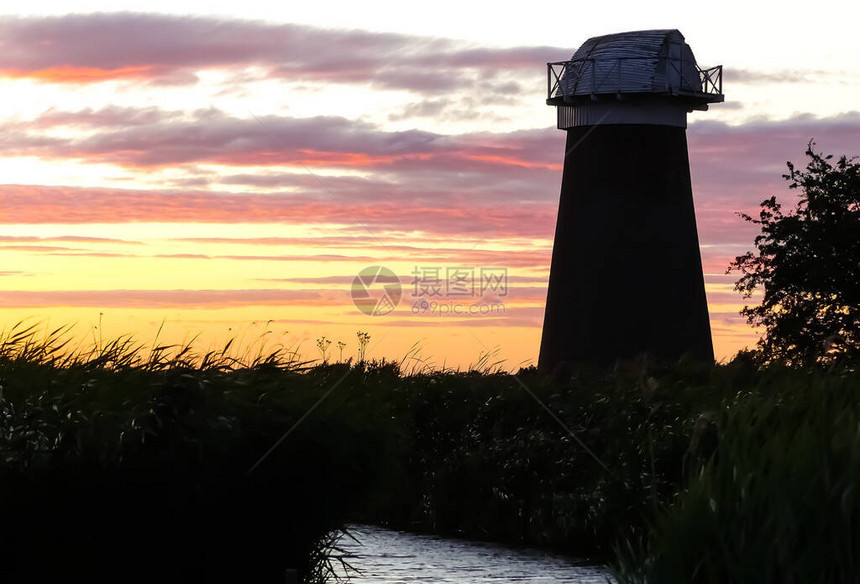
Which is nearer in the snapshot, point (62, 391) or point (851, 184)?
point (62, 391)

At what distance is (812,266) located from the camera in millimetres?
38188

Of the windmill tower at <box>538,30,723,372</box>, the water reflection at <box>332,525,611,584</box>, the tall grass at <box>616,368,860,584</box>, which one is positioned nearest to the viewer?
the tall grass at <box>616,368,860,584</box>

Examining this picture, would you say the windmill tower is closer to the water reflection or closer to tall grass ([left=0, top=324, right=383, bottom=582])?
the water reflection

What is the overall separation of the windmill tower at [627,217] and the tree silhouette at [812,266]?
4183 mm

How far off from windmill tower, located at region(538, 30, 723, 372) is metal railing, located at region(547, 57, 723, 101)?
0.03 metres

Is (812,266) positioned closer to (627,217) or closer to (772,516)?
(627,217)

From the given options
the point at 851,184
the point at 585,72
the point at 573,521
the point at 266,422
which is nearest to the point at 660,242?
the point at 585,72

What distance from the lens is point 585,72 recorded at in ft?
119

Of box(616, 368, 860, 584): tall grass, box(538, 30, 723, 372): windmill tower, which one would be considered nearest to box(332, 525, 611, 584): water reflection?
box(616, 368, 860, 584): tall grass

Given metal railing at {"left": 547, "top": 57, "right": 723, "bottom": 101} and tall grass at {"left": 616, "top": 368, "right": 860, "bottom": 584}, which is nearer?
tall grass at {"left": 616, "top": 368, "right": 860, "bottom": 584}

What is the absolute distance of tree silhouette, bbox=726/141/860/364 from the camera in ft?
125

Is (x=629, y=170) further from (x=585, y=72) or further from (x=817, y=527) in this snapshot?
(x=817, y=527)

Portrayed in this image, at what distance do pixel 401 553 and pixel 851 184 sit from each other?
27.3 meters

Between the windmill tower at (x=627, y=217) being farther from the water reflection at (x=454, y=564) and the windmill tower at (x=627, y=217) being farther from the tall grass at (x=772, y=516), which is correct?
the tall grass at (x=772, y=516)
